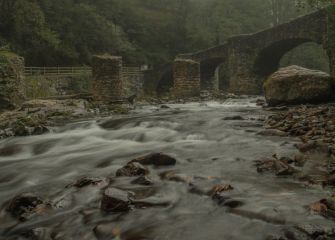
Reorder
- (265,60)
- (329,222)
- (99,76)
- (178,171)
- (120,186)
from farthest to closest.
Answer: (265,60) → (99,76) → (178,171) → (120,186) → (329,222)

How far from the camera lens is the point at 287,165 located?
5.16 meters

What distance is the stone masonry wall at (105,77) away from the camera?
767 inches

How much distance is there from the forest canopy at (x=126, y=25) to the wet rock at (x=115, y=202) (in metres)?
22.9

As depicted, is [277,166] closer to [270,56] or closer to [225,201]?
[225,201]

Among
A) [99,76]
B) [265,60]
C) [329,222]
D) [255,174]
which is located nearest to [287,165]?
[255,174]

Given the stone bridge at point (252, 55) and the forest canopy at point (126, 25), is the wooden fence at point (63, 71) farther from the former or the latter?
the stone bridge at point (252, 55)

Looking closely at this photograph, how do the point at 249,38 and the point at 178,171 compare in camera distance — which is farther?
the point at 249,38

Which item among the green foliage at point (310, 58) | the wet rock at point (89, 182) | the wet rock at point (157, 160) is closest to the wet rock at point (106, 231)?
the wet rock at point (89, 182)

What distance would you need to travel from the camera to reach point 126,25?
45938 mm

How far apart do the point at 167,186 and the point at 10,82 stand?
12.1m

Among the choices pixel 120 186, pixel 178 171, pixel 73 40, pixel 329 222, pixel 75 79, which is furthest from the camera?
pixel 73 40

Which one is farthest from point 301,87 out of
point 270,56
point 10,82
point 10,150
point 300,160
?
point 270,56

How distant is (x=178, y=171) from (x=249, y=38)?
2557cm

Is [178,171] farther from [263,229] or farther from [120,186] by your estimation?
[263,229]
